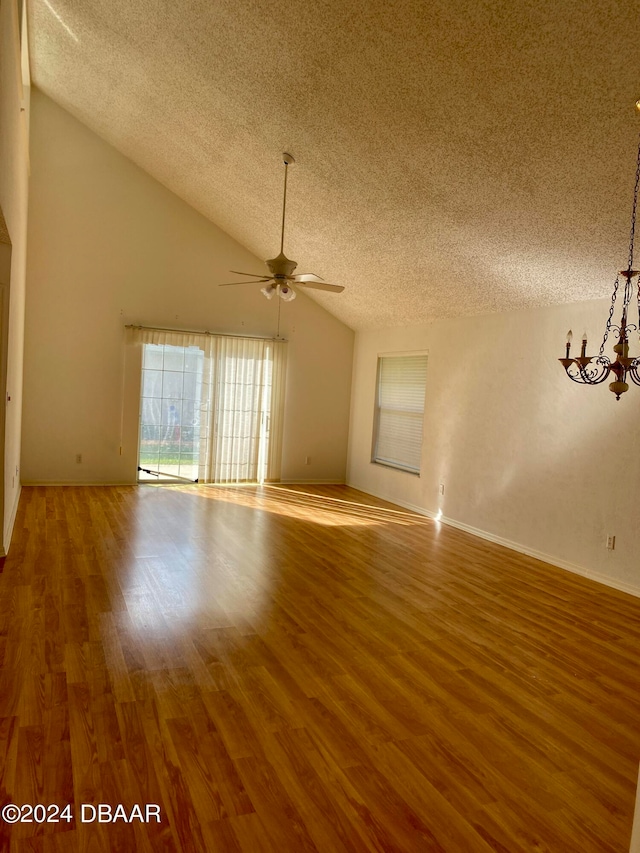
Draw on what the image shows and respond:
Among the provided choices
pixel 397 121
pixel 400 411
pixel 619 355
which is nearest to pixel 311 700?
pixel 619 355

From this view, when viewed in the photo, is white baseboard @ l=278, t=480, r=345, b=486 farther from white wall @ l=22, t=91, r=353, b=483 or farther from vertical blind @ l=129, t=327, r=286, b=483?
white wall @ l=22, t=91, r=353, b=483

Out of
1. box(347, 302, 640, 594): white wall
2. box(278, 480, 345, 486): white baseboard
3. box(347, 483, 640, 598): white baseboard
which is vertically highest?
box(347, 302, 640, 594): white wall

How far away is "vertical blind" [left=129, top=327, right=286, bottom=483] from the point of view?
8188 mm

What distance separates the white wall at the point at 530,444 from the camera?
15.9 ft

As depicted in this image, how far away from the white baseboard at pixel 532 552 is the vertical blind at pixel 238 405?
2216 mm

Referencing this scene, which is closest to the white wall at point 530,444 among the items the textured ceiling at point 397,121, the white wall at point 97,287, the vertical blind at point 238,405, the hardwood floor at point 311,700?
the textured ceiling at point 397,121

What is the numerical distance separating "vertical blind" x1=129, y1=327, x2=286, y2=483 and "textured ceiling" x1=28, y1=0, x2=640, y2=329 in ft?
5.82

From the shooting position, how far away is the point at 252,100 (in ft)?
16.0

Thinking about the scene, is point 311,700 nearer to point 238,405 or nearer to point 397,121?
point 397,121

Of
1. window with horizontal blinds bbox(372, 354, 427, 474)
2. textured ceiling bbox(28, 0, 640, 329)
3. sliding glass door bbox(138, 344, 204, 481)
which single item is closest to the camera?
textured ceiling bbox(28, 0, 640, 329)

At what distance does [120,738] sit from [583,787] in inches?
71.3

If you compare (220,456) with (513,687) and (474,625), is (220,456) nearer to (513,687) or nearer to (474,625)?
(474,625)

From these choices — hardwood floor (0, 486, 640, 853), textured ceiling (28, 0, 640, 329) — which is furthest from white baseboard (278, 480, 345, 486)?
hardwood floor (0, 486, 640, 853)

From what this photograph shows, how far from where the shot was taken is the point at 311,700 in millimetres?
2750
